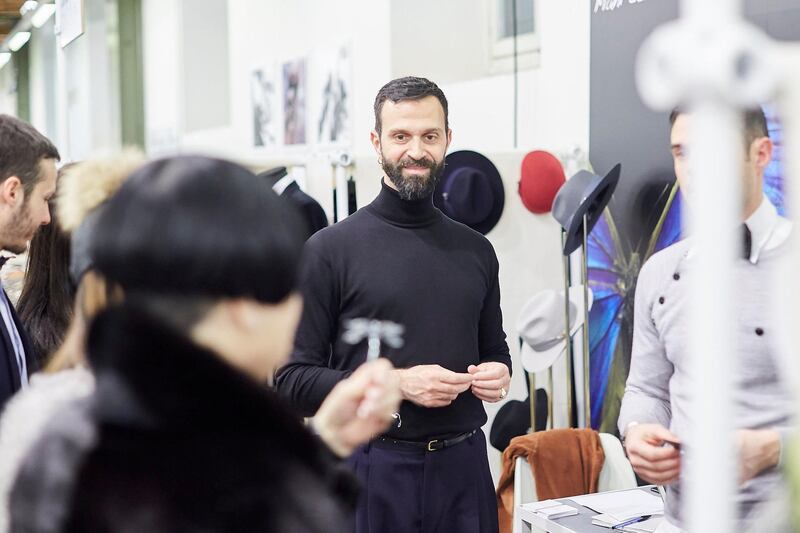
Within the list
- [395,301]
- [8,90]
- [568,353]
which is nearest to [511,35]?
[568,353]

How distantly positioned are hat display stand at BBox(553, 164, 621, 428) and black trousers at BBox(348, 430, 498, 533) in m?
1.16

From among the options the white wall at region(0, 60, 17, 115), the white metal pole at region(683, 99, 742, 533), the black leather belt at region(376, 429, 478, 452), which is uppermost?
the white wall at region(0, 60, 17, 115)

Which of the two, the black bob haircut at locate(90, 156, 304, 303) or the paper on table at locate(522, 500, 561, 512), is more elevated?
the black bob haircut at locate(90, 156, 304, 303)

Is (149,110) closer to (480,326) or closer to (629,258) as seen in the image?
(629,258)

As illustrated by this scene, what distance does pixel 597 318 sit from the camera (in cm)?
367

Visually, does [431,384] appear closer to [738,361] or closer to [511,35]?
[738,361]

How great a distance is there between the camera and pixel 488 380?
221 cm

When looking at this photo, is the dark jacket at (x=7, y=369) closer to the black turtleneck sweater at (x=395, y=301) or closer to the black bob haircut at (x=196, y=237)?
the black turtleneck sweater at (x=395, y=301)

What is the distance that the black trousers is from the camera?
7.28ft

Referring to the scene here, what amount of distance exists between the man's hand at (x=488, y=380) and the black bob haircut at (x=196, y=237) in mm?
1428

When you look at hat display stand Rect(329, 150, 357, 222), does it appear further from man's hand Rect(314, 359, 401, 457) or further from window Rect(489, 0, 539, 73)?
man's hand Rect(314, 359, 401, 457)

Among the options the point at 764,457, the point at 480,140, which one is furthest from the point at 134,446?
the point at 480,140

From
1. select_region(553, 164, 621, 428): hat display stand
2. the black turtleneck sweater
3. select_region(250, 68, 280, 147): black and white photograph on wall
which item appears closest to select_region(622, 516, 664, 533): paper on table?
the black turtleneck sweater

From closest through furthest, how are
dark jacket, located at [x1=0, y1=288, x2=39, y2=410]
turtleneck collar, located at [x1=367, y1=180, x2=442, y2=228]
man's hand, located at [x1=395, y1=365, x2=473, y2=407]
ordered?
dark jacket, located at [x1=0, y1=288, x2=39, y2=410] < man's hand, located at [x1=395, y1=365, x2=473, y2=407] < turtleneck collar, located at [x1=367, y1=180, x2=442, y2=228]
